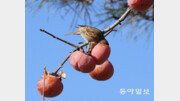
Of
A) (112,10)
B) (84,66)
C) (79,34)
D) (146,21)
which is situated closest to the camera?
(84,66)

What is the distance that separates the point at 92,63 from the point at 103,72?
0.09 metres

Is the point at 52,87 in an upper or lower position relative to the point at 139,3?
lower

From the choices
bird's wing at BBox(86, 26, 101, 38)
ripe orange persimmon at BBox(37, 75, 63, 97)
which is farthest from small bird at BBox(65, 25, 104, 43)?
ripe orange persimmon at BBox(37, 75, 63, 97)

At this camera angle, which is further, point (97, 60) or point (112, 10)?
point (112, 10)

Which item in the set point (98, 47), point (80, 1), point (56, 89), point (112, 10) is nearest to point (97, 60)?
point (98, 47)

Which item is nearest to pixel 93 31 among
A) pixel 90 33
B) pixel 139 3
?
pixel 90 33

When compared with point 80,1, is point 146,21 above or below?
below

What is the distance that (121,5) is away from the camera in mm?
1932

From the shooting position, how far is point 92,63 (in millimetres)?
662

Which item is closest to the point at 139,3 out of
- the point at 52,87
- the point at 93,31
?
the point at 93,31

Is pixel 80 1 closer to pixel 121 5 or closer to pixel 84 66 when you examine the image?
pixel 121 5

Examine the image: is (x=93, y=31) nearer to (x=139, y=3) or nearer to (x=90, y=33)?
(x=90, y=33)

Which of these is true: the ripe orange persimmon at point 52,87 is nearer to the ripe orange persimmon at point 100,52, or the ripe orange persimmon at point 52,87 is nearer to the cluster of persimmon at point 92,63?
the cluster of persimmon at point 92,63

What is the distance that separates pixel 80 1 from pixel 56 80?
3.26ft
